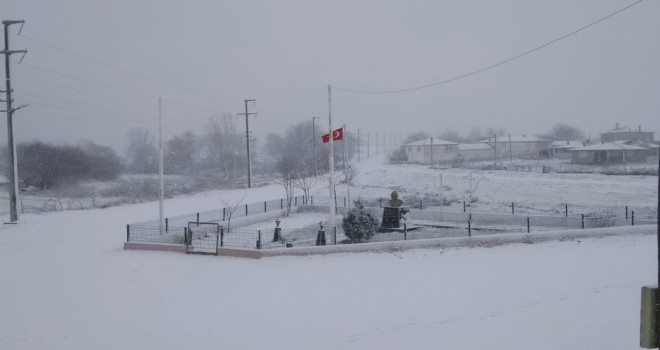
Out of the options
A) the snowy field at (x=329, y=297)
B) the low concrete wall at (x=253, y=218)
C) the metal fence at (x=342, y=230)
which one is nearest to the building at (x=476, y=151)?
the metal fence at (x=342, y=230)

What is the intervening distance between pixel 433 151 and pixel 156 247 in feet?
191

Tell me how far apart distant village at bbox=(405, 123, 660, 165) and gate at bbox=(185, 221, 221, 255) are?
41912 mm

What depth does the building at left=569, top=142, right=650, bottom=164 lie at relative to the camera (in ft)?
155

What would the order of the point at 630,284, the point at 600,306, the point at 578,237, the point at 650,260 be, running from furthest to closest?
the point at 578,237
the point at 650,260
the point at 630,284
the point at 600,306

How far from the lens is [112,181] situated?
49.6 m

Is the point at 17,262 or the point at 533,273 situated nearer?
the point at 533,273

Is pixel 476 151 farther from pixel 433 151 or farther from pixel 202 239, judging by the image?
pixel 202 239

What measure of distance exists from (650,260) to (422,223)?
34.3 ft

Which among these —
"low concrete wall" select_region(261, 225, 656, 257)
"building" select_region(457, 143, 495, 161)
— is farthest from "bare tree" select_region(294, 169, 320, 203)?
"building" select_region(457, 143, 495, 161)

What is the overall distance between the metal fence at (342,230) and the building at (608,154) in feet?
85.3

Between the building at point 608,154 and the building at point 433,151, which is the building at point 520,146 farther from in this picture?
the building at point 608,154

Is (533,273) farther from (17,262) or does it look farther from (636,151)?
(636,151)

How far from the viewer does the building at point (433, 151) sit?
70.8 meters

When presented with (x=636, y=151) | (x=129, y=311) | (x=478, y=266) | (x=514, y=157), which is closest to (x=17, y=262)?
(x=129, y=311)
